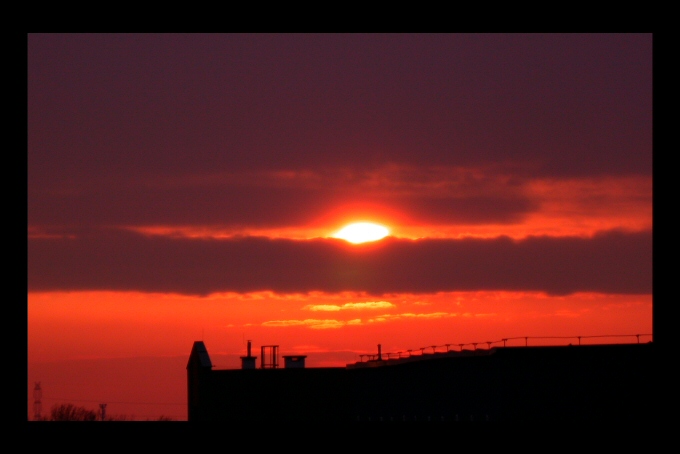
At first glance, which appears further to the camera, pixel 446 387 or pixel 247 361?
pixel 247 361

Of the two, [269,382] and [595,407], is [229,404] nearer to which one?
[269,382]

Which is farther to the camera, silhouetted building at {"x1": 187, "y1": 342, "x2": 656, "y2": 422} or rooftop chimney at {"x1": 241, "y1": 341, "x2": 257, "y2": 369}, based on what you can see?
rooftop chimney at {"x1": 241, "y1": 341, "x2": 257, "y2": 369}

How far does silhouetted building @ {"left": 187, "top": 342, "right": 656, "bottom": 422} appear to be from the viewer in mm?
36844

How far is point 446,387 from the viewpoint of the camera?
147ft

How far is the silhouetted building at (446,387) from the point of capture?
36844 mm

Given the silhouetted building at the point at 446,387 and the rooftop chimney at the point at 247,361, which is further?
the rooftop chimney at the point at 247,361

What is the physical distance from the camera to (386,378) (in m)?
51.6
